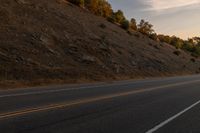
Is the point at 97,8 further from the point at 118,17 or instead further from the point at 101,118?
the point at 101,118

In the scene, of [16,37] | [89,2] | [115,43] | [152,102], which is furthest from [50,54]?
[89,2]

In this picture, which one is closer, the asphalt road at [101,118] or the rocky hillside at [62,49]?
the asphalt road at [101,118]

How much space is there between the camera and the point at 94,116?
11555mm

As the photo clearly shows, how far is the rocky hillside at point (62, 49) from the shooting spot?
32.1 meters

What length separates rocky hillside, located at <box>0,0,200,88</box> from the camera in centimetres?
3215

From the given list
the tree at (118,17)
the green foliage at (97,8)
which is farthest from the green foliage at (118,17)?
the green foliage at (97,8)

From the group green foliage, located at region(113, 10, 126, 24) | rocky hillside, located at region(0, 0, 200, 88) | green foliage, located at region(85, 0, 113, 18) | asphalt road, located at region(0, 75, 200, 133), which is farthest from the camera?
green foliage, located at region(113, 10, 126, 24)

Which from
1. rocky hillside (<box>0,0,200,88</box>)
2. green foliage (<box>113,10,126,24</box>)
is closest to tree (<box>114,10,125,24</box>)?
green foliage (<box>113,10,126,24</box>)

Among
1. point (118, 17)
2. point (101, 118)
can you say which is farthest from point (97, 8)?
point (101, 118)

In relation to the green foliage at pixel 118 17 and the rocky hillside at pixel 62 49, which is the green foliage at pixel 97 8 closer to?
the green foliage at pixel 118 17

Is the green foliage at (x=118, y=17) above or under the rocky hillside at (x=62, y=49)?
above

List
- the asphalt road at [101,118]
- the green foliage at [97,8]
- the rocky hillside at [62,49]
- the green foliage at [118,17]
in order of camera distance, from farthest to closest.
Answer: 1. the green foliage at [118,17]
2. the green foliage at [97,8]
3. the rocky hillside at [62,49]
4. the asphalt road at [101,118]

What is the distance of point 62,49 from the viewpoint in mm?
40719

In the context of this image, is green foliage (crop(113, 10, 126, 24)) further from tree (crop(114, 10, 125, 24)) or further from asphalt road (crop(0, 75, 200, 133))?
asphalt road (crop(0, 75, 200, 133))
